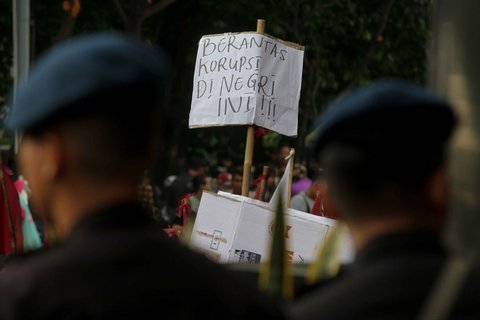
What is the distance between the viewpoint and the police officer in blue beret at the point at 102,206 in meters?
2.28

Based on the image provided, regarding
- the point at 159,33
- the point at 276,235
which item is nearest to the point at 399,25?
the point at 159,33

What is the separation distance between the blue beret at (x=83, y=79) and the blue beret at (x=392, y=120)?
0.34 m

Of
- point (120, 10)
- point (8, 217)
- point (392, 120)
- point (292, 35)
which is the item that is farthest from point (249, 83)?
point (292, 35)

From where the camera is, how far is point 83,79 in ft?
Answer: 7.67

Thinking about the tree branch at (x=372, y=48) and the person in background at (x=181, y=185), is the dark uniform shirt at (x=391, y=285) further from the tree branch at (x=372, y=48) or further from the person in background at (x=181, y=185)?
the tree branch at (x=372, y=48)

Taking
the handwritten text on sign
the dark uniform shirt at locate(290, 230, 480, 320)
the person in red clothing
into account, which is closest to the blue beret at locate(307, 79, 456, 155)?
the dark uniform shirt at locate(290, 230, 480, 320)

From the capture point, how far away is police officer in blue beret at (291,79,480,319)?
2348 millimetres

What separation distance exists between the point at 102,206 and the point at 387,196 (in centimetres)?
49

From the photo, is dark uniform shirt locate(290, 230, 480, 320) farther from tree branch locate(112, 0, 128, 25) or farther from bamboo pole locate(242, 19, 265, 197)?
tree branch locate(112, 0, 128, 25)

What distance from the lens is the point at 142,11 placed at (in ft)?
70.8

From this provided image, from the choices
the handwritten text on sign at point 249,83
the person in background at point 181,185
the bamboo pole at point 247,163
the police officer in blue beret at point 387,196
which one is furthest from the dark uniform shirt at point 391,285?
the person in background at point 181,185

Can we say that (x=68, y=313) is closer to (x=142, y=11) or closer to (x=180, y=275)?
(x=180, y=275)

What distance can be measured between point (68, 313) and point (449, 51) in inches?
30.5

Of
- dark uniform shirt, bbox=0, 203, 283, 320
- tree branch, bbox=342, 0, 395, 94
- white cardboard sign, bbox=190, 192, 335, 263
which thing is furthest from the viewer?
tree branch, bbox=342, 0, 395, 94
